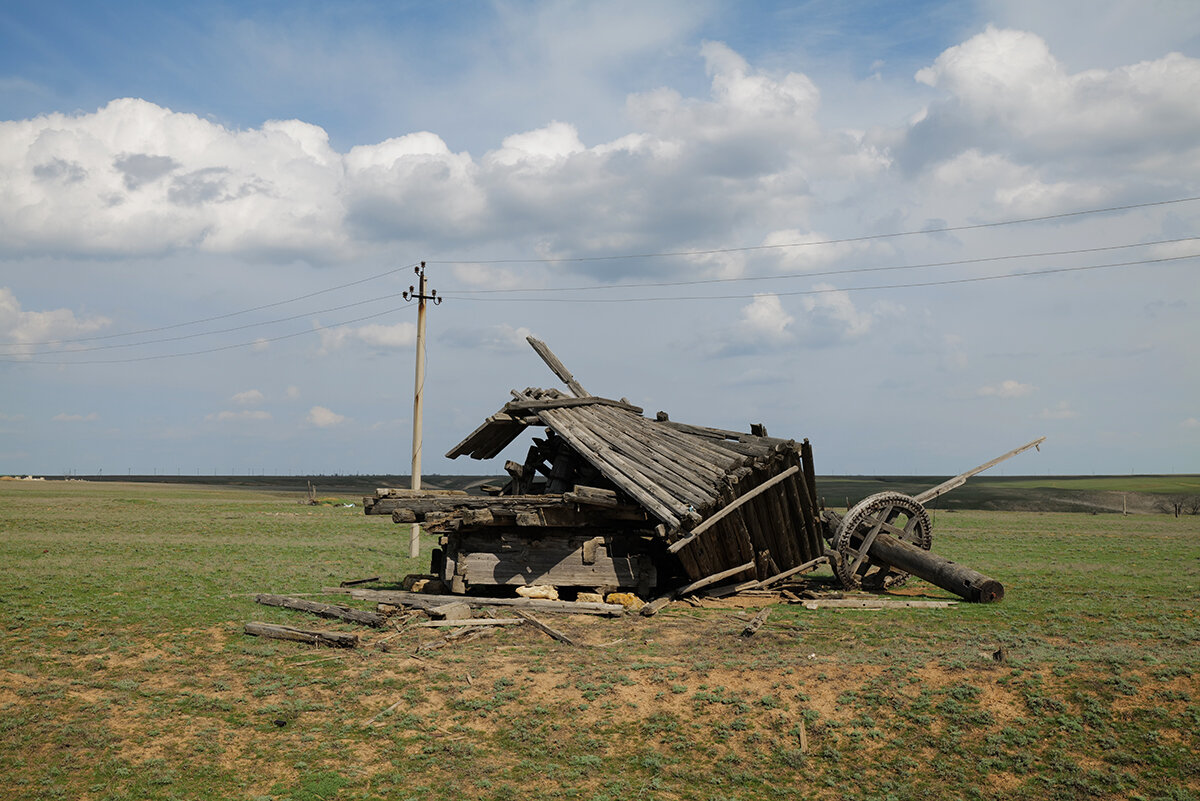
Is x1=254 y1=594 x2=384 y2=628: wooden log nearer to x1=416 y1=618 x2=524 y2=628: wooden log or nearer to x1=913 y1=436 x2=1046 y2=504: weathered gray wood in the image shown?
x1=416 y1=618 x2=524 y2=628: wooden log

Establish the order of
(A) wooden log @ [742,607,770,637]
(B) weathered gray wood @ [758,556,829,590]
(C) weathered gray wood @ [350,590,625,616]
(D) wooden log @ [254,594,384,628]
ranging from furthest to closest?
(B) weathered gray wood @ [758,556,829,590] → (C) weathered gray wood @ [350,590,625,616] → (D) wooden log @ [254,594,384,628] → (A) wooden log @ [742,607,770,637]

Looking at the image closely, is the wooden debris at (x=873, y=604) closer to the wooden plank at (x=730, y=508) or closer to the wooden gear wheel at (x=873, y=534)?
the wooden gear wheel at (x=873, y=534)

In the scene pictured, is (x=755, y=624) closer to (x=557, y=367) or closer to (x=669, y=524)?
(x=669, y=524)

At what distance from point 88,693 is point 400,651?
4.17m

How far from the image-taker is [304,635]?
528 inches

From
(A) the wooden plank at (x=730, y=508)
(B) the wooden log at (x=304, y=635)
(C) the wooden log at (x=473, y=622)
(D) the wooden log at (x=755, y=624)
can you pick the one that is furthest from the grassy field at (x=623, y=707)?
(A) the wooden plank at (x=730, y=508)

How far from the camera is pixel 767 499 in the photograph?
56.3ft

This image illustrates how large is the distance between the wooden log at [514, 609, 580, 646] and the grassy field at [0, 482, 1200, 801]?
0.18m

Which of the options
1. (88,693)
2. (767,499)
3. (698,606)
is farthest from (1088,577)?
(88,693)

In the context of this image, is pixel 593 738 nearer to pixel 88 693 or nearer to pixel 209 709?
pixel 209 709

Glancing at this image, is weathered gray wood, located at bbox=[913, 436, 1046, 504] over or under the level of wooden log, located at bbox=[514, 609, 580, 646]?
over

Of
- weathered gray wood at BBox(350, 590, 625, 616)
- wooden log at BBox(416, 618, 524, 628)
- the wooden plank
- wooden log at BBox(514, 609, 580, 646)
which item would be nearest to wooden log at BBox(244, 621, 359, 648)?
wooden log at BBox(416, 618, 524, 628)

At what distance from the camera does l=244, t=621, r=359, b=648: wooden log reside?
13.1 metres

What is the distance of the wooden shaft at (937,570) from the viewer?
1650cm
